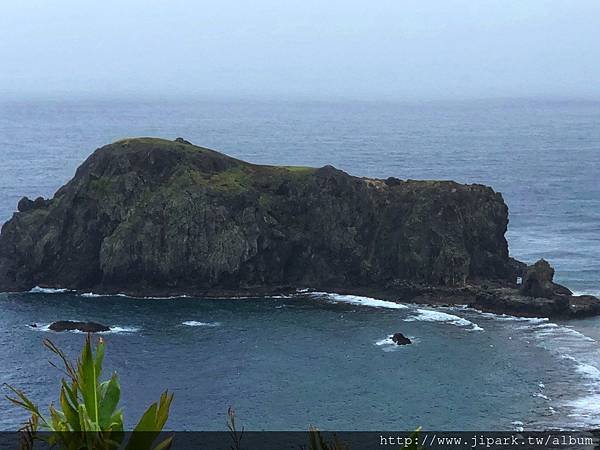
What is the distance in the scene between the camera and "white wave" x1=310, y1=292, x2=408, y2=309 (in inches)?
4168

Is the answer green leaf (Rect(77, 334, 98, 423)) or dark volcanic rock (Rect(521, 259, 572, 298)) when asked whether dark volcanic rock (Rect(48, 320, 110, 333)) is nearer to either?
dark volcanic rock (Rect(521, 259, 572, 298))

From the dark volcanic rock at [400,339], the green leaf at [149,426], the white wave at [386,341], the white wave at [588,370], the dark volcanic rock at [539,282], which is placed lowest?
the white wave at [386,341]

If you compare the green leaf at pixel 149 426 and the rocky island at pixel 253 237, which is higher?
the green leaf at pixel 149 426

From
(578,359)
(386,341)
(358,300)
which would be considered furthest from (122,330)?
(578,359)

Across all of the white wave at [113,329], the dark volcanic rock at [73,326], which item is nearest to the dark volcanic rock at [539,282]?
the white wave at [113,329]

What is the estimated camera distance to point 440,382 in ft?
263

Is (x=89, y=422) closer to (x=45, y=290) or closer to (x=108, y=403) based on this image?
(x=108, y=403)

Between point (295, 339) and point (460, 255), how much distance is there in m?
27.1

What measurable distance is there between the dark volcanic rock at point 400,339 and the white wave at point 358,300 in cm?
1341

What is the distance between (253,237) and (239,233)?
5.98 feet

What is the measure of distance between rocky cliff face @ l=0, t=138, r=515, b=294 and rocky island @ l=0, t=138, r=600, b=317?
0.14 meters

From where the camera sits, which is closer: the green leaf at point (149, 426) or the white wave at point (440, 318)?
the green leaf at point (149, 426)

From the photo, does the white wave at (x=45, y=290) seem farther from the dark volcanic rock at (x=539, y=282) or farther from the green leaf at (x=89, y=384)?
the green leaf at (x=89, y=384)

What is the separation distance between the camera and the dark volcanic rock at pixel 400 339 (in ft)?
297
